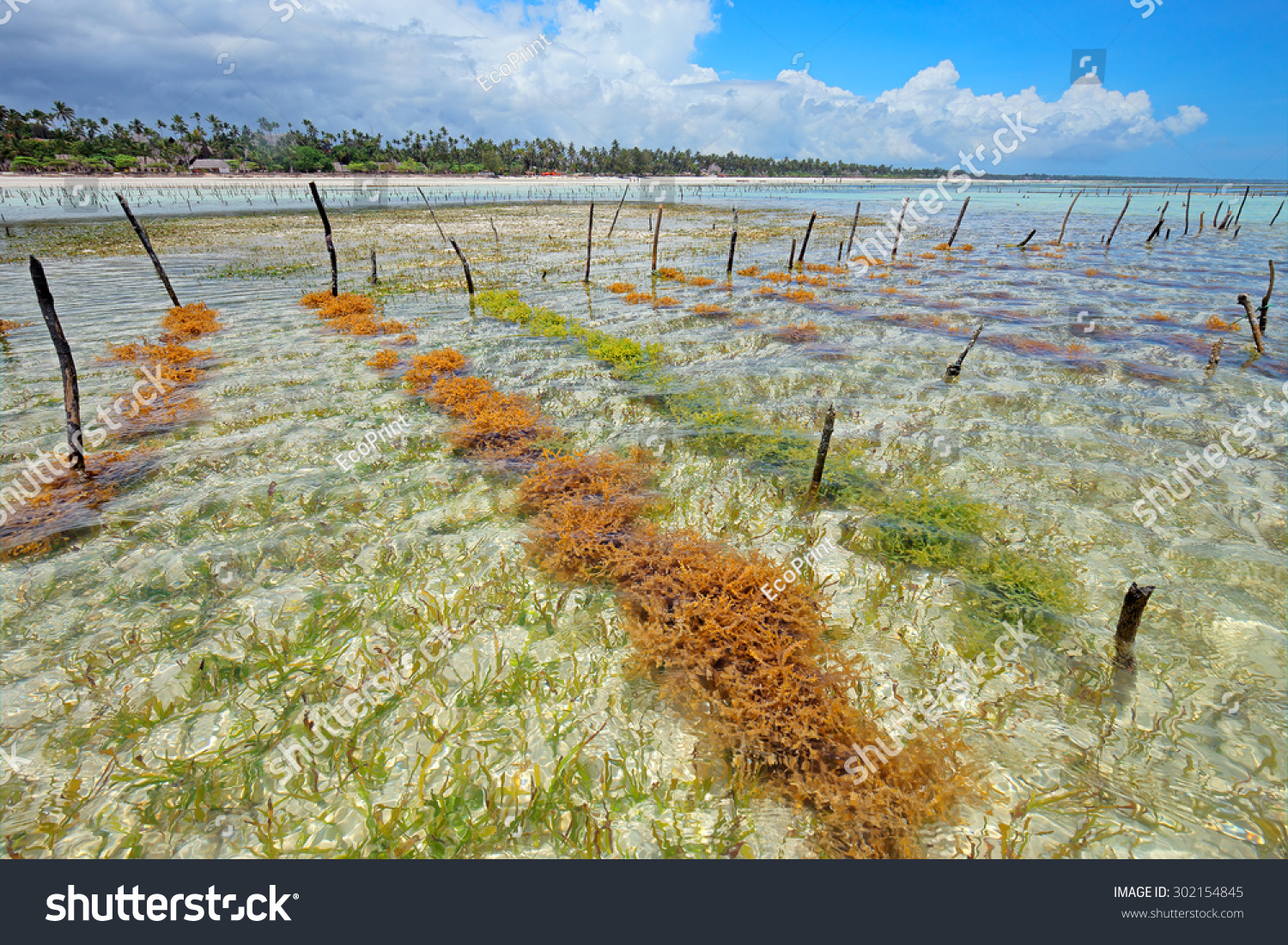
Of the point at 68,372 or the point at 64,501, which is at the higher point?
the point at 68,372

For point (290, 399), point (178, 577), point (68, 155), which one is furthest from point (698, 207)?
point (68, 155)

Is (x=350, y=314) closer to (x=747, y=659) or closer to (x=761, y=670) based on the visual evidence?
(x=747, y=659)

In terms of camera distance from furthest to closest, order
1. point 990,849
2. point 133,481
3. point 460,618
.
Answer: point 133,481 → point 460,618 → point 990,849

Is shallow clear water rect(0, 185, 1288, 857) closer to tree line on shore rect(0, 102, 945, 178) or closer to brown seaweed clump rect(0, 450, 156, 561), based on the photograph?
brown seaweed clump rect(0, 450, 156, 561)

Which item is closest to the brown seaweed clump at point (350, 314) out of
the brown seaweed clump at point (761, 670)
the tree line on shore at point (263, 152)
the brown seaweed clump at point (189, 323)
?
the brown seaweed clump at point (189, 323)

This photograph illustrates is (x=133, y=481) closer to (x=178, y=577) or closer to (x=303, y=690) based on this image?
(x=178, y=577)

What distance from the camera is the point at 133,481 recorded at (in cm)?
788

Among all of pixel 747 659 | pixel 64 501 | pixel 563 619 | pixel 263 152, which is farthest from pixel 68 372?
pixel 263 152

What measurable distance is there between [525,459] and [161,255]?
3441 centimetres

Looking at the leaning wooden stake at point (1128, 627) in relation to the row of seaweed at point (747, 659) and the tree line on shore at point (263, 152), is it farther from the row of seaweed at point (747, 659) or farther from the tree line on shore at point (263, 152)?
the tree line on shore at point (263, 152)

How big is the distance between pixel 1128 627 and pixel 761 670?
12.3 feet

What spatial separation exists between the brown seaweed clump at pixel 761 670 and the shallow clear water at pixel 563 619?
25 centimetres

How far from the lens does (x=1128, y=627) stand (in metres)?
4.91

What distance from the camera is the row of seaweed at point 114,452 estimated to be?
6727mm
